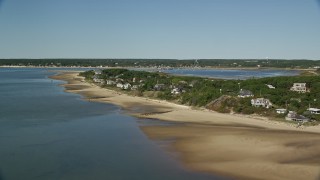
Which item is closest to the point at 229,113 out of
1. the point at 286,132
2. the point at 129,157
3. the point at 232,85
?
the point at 286,132

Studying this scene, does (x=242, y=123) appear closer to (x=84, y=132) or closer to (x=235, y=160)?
(x=235, y=160)

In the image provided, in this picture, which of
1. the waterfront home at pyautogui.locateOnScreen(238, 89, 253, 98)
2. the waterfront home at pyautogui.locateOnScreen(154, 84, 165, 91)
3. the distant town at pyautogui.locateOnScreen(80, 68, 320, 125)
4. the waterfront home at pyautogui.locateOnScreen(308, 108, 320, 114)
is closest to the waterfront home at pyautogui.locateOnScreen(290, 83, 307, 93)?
→ the distant town at pyautogui.locateOnScreen(80, 68, 320, 125)

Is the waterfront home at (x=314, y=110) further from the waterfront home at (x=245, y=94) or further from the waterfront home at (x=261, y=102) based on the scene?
the waterfront home at (x=245, y=94)

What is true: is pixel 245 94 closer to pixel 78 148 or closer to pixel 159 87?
pixel 159 87

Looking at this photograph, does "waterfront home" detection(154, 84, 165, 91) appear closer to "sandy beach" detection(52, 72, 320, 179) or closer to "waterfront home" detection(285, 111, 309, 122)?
"sandy beach" detection(52, 72, 320, 179)

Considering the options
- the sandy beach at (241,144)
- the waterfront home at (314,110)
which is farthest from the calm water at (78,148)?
the waterfront home at (314,110)

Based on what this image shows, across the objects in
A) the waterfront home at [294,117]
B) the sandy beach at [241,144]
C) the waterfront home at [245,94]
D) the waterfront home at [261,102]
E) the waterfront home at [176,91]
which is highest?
the waterfront home at [245,94]

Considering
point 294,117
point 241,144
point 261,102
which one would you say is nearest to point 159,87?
point 261,102
